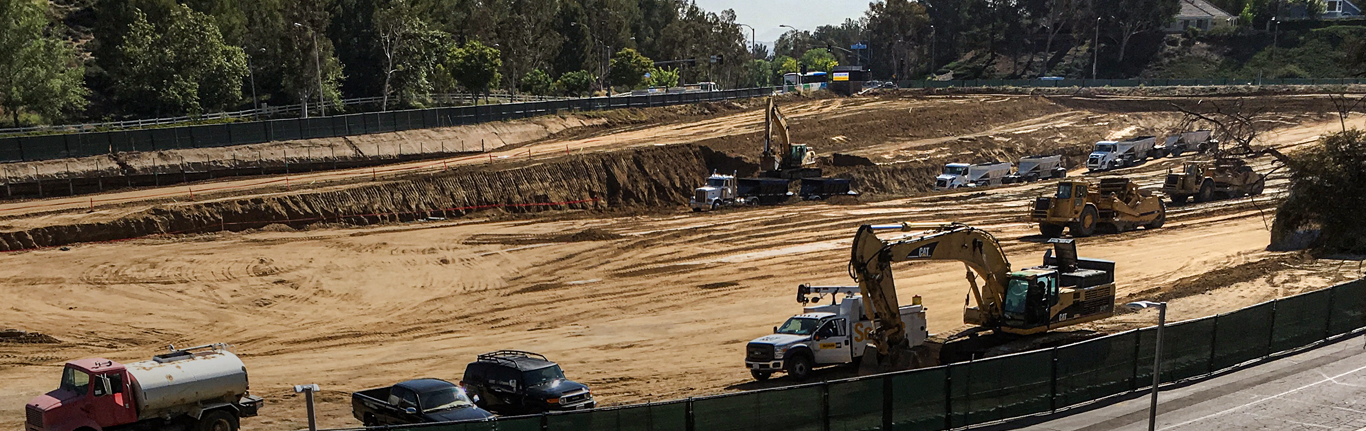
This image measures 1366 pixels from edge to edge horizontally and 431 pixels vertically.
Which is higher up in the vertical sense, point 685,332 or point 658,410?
point 658,410

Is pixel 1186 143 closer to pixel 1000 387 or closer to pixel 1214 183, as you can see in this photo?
pixel 1214 183

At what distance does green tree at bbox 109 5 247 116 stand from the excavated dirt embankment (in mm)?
26856

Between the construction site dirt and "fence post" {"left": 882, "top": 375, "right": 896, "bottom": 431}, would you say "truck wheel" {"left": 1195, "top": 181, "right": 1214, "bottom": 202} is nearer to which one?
the construction site dirt

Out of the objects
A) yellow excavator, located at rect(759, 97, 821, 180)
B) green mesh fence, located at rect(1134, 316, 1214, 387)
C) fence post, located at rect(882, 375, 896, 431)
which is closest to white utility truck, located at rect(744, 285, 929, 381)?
fence post, located at rect(882, 375, 896, 431)

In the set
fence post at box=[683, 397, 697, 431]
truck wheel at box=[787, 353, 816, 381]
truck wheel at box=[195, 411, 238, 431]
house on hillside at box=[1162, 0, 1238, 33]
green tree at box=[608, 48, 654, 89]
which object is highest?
house on hillside at box=[1162, 0, 1238, 33]

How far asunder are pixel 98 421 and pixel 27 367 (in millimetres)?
10312

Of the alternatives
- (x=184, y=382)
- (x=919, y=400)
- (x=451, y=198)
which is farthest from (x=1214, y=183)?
(x=184, y=382)

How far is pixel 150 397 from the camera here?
2088 centimetres

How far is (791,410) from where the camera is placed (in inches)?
794

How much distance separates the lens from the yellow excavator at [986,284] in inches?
973

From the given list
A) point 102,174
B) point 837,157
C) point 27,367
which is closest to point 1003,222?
point 837,157

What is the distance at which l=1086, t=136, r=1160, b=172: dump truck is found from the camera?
67.5 meters

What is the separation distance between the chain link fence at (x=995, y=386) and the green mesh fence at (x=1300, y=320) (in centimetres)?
3

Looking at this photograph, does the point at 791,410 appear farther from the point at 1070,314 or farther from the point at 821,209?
the point at 821,209
